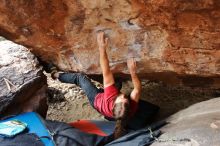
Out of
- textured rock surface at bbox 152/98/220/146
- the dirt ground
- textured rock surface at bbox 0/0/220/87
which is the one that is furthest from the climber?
the dirt ground

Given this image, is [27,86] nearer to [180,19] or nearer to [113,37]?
[113,37]

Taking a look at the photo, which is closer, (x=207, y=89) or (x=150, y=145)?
(x=150, y=145)

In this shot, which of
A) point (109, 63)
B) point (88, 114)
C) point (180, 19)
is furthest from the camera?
point (88, 114)

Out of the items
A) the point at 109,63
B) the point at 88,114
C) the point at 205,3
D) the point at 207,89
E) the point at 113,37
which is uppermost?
the point at 205,3

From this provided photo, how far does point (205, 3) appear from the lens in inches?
128

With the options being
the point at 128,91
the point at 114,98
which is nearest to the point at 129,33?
the point at 114,98

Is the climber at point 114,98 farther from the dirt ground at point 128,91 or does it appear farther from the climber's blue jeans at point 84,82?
the dirt ground at point 128,91

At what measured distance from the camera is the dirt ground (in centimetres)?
478

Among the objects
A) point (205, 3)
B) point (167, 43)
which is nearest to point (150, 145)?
point (167, 43)

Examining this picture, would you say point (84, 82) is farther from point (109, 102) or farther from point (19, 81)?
point (19, 81)

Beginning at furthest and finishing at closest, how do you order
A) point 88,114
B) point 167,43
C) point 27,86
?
point 88,114 < point 27,86 < point 167,43

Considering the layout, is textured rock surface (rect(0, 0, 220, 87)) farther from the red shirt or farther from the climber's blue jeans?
the red shirt

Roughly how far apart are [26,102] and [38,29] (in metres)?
1.00

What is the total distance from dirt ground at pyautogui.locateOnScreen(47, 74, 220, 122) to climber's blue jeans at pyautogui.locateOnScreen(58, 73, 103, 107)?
0.64 m
